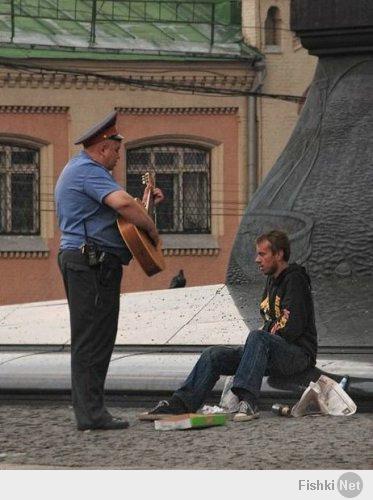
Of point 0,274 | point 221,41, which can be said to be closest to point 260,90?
point 221,41

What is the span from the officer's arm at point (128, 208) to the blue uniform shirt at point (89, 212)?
0.29ft

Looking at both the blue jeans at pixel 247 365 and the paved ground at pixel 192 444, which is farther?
the blue jeans at pixel 247 365

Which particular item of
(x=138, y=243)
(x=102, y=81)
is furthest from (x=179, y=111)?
(x=138, y=243)

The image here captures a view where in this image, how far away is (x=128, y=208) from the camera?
938cm

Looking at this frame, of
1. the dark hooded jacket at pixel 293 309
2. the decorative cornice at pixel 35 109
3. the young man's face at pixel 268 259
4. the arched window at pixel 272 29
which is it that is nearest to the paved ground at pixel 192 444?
the dark hooded jacket at pixel 293 309

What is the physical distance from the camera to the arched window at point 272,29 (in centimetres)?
3431

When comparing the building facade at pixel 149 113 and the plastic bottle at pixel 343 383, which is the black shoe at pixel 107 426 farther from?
the building facade at pixel 149 113

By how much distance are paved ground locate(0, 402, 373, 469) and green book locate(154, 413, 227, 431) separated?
51 millimetres

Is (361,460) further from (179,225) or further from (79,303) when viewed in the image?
(179,225)

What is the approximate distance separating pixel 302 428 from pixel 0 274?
23786 mm

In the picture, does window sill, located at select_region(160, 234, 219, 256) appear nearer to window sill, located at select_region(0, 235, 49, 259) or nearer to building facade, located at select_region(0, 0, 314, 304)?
building facade, located at select_region(0, 0, 314, 304)

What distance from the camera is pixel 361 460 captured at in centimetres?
841

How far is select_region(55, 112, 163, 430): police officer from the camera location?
374 inches
